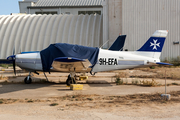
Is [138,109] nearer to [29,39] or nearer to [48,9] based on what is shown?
[29,39]

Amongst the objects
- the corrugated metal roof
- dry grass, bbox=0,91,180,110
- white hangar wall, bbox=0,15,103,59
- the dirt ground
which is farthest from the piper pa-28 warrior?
the corrugated metal roof

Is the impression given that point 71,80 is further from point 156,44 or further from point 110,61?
point 156,44

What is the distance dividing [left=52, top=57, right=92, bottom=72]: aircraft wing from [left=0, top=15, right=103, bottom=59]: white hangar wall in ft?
49.7

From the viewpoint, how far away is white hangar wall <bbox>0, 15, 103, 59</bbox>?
27547 mm

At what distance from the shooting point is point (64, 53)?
459 inches

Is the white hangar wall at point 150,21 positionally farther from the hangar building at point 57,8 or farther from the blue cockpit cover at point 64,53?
the hangar building at point 57,8

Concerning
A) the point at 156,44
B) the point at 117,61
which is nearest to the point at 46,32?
the point at 117,61

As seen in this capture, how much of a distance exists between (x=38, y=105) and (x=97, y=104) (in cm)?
214

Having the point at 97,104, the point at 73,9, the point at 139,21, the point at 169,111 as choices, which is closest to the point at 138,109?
the point at 169,111

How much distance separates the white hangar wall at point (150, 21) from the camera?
78.8 ft

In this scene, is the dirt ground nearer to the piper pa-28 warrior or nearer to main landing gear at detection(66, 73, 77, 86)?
main landing gear at detection(66, 73, 77, 86)

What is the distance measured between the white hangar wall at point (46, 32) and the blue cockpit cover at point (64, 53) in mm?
14613

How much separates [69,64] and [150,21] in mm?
16102

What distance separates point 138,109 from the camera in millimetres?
7121
